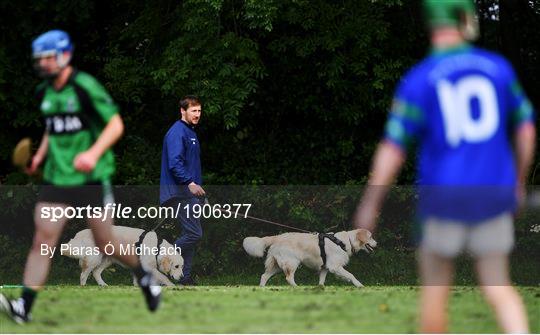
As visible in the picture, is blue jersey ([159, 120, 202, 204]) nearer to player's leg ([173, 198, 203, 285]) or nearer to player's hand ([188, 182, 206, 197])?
player's hand ([188, 182, 206, 197])

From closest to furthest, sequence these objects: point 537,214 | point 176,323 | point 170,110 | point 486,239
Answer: point 486,239 < point 176,323 < point 537,214 < point 170,110

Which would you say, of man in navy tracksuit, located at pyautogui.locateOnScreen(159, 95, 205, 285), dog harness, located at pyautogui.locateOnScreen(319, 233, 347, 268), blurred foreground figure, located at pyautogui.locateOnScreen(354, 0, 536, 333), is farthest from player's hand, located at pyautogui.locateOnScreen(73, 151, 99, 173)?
dog harness, located at pyautogui.locateOnScreen(319, 233, 347, 268)

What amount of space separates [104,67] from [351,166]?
3978mm

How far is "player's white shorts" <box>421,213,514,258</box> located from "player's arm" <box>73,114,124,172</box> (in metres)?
2.39

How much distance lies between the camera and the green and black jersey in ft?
24.4

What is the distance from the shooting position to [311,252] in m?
13.2

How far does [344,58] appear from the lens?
54.6 ft

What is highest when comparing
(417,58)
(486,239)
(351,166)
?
(486,239)

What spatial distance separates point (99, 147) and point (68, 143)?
497mm

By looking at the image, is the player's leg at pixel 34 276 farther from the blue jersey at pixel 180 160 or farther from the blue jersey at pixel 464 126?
the blue jersey at pixel 180 160

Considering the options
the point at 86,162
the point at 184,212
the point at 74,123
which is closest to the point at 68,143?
the point at 74,123

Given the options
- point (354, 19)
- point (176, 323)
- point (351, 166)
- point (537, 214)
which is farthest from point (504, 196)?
point (351, 166)

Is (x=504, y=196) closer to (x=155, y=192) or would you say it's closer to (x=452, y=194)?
(x=452, y=194)

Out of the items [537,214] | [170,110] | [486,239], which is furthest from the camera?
[170,110]
